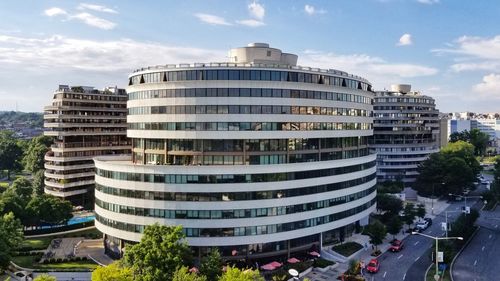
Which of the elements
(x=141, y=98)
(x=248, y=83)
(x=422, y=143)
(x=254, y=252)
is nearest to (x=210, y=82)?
(x=248, y=83)

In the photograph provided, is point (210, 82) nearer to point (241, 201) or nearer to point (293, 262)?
point (241, 201)

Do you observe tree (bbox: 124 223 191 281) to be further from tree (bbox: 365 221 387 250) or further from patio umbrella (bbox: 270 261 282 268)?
tree (bbox: 365 221 387 250)

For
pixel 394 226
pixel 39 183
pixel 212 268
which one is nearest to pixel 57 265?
pixel 212 268

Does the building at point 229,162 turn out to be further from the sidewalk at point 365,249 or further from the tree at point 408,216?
the tree at point 408,216

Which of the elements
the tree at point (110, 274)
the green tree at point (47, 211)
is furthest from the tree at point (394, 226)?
the green tree at point (47, 211)

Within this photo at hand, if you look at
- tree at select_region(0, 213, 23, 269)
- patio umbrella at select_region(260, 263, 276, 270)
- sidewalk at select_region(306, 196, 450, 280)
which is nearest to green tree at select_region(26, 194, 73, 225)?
tree at select_region(0, 213, 23, 269)

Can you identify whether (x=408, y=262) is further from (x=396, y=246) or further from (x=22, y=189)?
(x=22, y=189)
